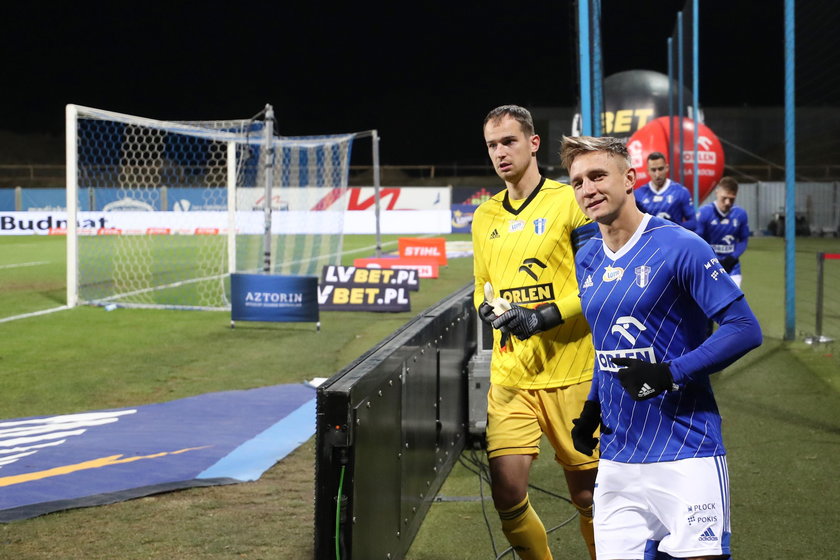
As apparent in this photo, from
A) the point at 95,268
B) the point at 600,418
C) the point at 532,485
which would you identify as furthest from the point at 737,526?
the point at 95,268

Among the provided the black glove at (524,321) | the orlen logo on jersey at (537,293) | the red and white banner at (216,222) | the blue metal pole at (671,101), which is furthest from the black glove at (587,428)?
the red and white banner at (216,222)

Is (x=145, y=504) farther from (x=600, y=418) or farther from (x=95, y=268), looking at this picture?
(x=95, y=268)

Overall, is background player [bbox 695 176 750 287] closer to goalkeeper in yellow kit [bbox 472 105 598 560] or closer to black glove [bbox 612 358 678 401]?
goalkeeper in yellow kit [bbox 472 105 598 560]


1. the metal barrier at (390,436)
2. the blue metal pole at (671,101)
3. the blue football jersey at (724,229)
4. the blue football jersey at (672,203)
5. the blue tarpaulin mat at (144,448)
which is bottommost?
the blue tarpaulin mat at (144,448)

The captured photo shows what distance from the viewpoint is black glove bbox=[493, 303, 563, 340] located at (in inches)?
164

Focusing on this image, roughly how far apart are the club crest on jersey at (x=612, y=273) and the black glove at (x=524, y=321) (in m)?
1.00

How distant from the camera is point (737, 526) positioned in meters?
5.51

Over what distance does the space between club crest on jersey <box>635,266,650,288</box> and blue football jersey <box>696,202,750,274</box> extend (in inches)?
363

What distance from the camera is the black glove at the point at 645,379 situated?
2.90 m

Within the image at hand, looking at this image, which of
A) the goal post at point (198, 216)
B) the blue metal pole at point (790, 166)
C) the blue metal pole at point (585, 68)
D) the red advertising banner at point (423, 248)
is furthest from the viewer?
the red advertising banner at point (423, 248)

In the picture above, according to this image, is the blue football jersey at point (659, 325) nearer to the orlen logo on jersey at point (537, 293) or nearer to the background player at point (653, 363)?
the background player at point (653, 363)

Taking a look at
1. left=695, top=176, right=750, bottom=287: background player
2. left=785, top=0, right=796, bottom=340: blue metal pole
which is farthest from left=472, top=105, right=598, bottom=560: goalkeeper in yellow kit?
left=785, top=0, right=796, bottom=340: blue metal pole

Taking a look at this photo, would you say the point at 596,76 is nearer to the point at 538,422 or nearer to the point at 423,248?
the point at 538,422

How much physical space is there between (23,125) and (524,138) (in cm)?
6250
